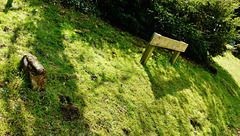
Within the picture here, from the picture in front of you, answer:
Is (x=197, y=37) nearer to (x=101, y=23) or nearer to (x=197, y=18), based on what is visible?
(x=197, y=18)

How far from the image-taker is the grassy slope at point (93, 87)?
8.14ft

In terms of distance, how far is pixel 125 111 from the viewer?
10.9 ft

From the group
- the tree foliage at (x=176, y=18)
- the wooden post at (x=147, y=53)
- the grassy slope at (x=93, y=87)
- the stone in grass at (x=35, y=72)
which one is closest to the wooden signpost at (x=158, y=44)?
the wooden post at (x=147, y=53)

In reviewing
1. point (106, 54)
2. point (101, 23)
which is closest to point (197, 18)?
point (101, 23)

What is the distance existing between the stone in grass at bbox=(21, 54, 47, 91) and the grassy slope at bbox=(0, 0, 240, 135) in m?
0.11

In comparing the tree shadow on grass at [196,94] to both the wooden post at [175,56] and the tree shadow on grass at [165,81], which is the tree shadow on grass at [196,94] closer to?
the tree shadow on grass at [165,81]

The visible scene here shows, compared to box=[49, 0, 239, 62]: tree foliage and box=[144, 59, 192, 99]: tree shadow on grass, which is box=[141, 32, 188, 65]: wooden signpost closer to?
box=[144, 59, 192, 99]: tree shadow on grass

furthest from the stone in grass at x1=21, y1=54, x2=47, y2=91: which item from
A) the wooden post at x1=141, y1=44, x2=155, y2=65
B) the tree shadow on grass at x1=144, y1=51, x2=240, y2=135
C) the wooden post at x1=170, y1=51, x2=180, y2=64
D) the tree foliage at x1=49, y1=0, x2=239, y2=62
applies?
the wooden post at x1=170, y1=51, x2=180, y2=64

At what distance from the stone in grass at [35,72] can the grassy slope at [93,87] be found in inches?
4.3

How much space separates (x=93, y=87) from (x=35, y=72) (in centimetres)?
122

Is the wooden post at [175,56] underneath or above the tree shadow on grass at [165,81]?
above

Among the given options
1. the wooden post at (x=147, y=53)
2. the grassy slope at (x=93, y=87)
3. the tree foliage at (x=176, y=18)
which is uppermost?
the tree foliage at (x=176, y=18)

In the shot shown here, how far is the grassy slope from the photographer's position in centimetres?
248

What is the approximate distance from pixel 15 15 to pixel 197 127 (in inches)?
224
